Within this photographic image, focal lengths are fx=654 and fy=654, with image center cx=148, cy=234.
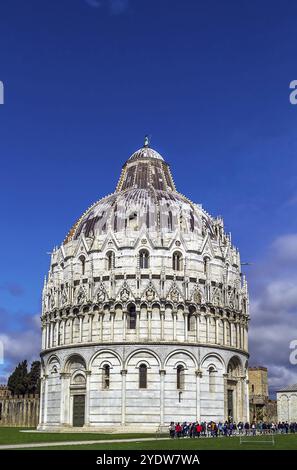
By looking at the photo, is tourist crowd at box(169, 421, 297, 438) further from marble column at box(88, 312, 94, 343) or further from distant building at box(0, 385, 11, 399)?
distant building at box(0, 385, 11, 399)

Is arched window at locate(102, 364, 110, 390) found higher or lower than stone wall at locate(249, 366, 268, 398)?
lower

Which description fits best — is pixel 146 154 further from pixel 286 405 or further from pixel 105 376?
pixel 286 405

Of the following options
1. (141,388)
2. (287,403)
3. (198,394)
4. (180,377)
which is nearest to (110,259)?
(141,388)

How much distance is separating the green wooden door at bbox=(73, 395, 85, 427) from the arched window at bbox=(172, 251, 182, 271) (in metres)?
15.5

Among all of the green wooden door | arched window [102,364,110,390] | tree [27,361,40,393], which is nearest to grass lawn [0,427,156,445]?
arched window [102,364,110,390]

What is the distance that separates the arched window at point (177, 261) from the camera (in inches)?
2594

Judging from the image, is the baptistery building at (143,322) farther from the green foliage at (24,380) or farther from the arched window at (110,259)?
the green foliage at (24,380)

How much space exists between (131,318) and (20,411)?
33.7m

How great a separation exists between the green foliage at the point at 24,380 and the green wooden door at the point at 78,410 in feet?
123

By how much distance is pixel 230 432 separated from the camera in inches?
2092

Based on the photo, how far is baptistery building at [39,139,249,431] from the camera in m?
61.4
